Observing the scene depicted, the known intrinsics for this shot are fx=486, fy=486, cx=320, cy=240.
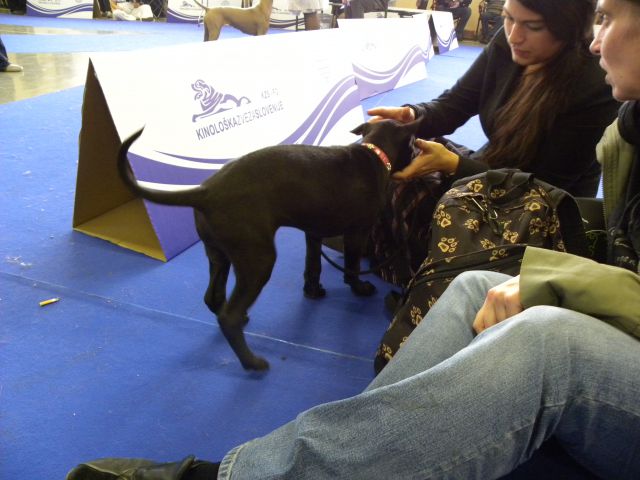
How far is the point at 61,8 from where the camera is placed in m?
8.91

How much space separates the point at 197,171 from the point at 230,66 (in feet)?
1.92

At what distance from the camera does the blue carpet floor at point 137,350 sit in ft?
3.77

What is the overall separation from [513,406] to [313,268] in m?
1.08

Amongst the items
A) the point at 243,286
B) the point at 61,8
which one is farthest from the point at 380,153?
the point at 61,8

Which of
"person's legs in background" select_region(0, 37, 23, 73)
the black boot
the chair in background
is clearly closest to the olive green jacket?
the black boot

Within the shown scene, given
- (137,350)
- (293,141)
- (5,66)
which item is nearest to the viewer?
(137,350)

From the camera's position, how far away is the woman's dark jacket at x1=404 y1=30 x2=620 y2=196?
1.43 m

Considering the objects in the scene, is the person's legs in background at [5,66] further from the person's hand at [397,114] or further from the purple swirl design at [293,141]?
the person's hand at [397,114]

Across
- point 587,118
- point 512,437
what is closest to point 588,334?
point 512,437

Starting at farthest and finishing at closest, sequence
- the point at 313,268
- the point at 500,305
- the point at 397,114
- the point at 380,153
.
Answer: the point at 397,114, the point at 313,268, the point at 380,153, the point at 500,305

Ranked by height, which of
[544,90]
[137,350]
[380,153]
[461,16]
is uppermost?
[461,16]

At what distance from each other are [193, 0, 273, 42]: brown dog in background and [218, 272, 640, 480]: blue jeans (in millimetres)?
5183

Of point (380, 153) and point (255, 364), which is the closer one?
point (255, 364)

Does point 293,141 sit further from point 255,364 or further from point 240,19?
point 240,19
